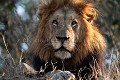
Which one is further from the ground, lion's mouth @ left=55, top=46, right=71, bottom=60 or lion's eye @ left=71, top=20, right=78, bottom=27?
lion's eye @ left=71, top=20, right=78, bottom=27

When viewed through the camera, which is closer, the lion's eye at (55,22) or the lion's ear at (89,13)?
the lion's eye at (55,22)

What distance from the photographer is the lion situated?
10.9 meters

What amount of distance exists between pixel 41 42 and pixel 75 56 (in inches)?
23.9

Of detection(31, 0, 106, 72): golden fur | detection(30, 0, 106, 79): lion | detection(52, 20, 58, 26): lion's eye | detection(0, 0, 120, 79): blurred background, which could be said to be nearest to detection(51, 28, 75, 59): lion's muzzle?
detection(30, 0, 106, 79): lion

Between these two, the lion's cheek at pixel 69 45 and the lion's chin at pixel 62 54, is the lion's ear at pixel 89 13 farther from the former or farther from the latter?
the lion's chin at pixel 62 54

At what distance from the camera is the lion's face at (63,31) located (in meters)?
10.7

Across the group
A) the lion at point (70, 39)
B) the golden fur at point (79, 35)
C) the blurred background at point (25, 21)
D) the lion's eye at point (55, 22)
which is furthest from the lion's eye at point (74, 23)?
the blurred background at point (25, 21)

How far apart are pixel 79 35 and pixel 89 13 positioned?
0.49 meters

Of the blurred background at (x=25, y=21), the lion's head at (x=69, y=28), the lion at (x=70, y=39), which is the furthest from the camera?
the blurred background at (x=25, y=21)

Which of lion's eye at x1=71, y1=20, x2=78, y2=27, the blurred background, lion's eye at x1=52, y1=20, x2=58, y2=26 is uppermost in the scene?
lion's eye at x1=52, y1=20, x2=58, y2=26

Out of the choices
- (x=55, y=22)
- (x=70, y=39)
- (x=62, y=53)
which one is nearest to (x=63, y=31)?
(x=70, y=39)

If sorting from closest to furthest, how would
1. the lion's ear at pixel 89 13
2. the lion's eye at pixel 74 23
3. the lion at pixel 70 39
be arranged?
the lion at pixel 70 39 → the lion's eye at pixel 74 23 → the lion's ear at pixel 89 13

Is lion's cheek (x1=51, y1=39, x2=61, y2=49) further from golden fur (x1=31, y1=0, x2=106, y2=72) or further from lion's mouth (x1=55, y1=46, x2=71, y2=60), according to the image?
golden fur (x1=31, y1=0, x2=106, y2=72)

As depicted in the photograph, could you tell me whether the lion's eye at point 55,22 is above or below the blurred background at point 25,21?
above
